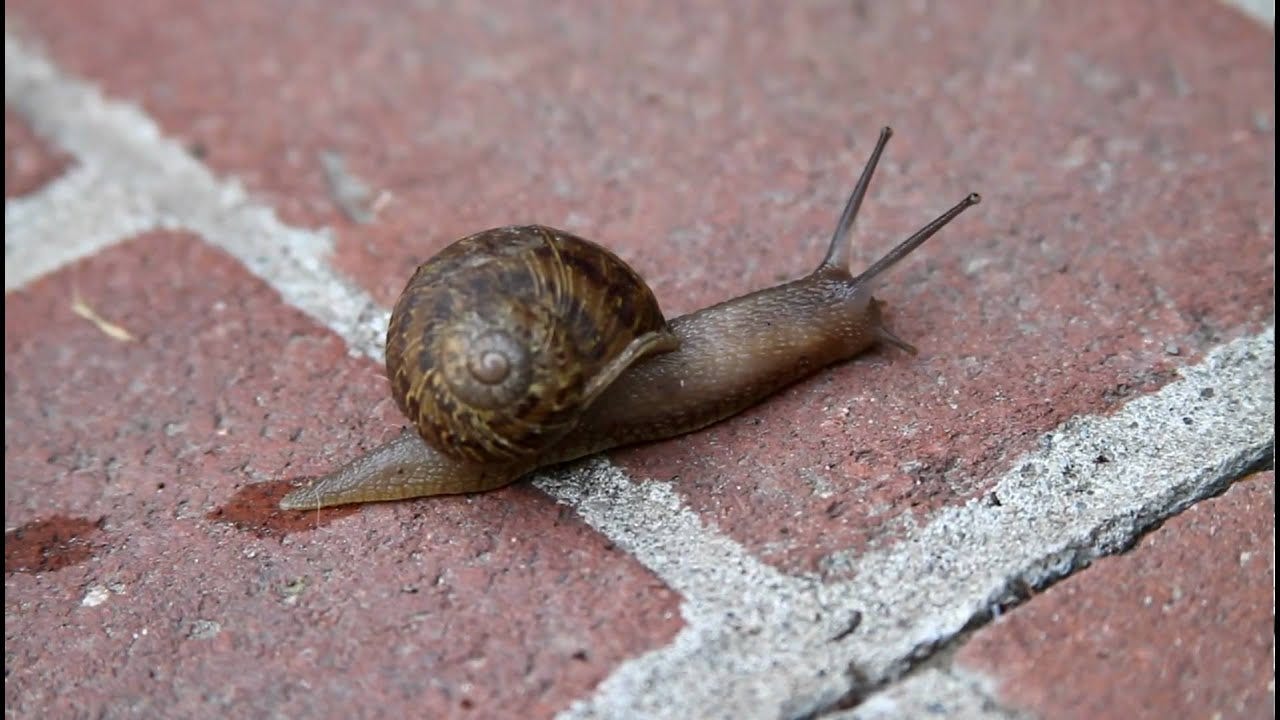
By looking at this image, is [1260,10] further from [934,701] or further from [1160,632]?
[934,701]

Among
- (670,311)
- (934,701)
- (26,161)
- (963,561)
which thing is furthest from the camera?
(26,161)

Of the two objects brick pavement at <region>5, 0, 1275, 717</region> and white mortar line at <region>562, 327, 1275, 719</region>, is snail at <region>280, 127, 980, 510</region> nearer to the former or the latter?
brick pavement at <region>5, 0, 1275, 717</region>

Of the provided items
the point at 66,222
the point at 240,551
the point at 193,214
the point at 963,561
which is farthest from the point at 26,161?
the point at 963,561

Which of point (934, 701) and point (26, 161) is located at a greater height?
point (26, 161)

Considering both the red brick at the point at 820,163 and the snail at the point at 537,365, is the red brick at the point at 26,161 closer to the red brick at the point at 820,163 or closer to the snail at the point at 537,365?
the red brick at the point at 820,163

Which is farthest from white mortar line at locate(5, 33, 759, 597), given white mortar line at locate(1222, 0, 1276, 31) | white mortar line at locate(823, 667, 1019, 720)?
white mortar line at locate(1222, 0, 1276, 31)

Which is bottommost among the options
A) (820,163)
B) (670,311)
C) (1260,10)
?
(670,311)

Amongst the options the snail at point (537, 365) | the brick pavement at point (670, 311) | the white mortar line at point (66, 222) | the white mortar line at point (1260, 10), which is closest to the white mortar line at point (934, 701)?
the brick pavement at point (670, 311)
